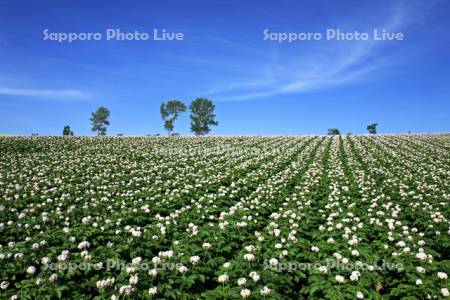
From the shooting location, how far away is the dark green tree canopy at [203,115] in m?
111

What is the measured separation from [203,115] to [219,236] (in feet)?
337

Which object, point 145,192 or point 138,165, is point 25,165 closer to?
point 138,165

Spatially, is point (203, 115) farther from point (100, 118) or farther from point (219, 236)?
point (219, 236)

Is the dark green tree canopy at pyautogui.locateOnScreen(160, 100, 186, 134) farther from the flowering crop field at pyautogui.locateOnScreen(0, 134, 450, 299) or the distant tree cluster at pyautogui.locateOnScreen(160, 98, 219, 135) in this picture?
the flowering crop field at pyautogui.locateOnScreen(0, 134, 450, 299)

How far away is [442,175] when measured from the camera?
22359 millimetres

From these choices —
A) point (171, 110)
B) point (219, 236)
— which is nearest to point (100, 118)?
point (171, 110)

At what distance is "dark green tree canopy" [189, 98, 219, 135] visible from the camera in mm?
111188

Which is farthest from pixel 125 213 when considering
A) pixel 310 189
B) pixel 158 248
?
pixel 310 189

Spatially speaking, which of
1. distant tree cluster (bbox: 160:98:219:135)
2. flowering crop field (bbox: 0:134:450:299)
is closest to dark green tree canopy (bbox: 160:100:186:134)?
distant tree cluster (bbox: 160:98:219:135)

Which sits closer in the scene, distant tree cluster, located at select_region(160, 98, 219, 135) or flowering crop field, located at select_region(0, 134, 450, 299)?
flowering crop field, located at select_region(0, 134, 450, 299)

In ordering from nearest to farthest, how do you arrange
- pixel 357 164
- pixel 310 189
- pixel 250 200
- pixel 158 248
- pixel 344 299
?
pixel 344 299, pixel 158 248, pixel 250 200, pixel 310 189, pixel 357 164

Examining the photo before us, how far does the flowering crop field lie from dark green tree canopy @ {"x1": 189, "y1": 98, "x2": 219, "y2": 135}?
8993cm

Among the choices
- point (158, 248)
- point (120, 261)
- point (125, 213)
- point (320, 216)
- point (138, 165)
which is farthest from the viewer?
point (138, 165)

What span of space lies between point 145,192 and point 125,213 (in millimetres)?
3739
